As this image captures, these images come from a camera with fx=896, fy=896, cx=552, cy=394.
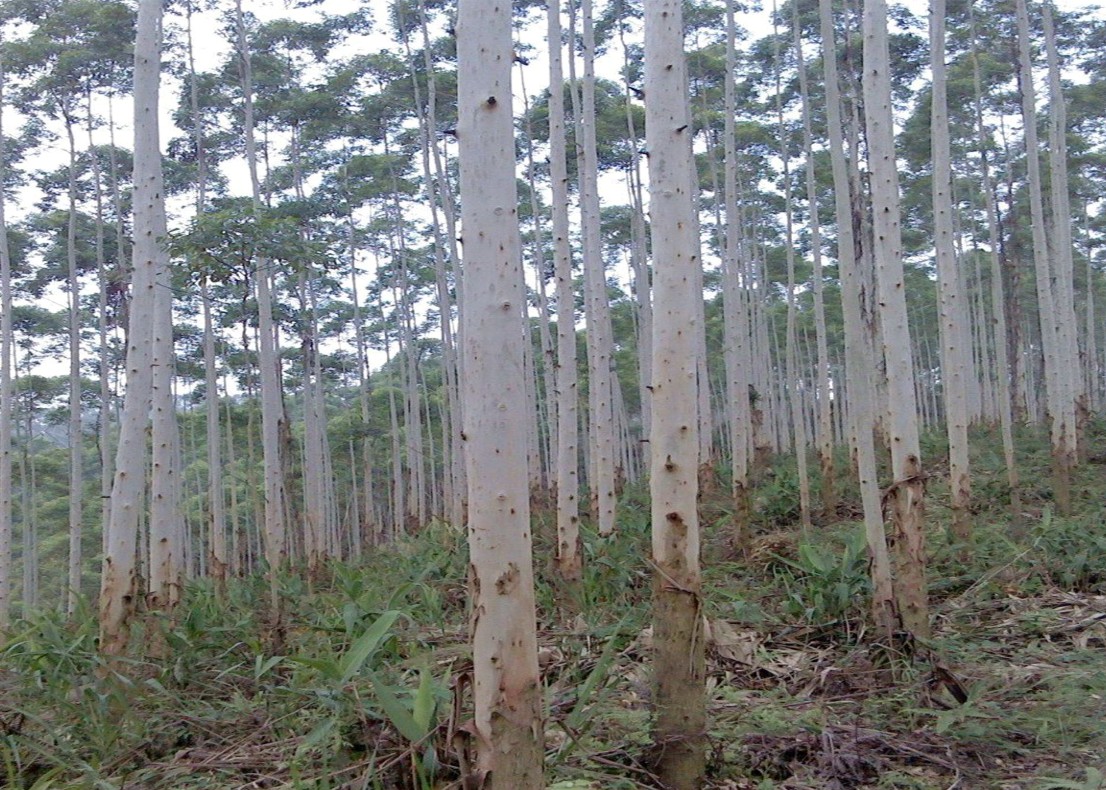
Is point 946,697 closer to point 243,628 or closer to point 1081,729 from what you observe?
point 1081,729

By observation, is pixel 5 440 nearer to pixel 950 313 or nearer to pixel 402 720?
pixel 402 720

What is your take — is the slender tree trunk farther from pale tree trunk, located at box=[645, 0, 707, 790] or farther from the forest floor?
pale tree trunk, located at box=[645, 0, 707, 790]

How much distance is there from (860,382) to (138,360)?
5120mm

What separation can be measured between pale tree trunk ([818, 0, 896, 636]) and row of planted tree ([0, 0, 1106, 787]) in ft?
0.08

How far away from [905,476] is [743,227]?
1922cm

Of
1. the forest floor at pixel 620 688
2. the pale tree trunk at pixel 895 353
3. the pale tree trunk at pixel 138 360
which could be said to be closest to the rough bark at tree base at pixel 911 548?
the pale tree trunk at pixel 895 353

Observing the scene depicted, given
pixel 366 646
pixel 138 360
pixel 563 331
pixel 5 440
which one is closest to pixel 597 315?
pixel 563 331

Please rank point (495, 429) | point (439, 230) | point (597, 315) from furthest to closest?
point (439, 230) → point (597, 315) → point (495, 429)

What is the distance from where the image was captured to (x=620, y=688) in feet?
15.6

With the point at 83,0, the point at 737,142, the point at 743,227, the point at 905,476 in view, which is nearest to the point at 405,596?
the point at 905,476

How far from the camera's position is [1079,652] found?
17.4 ft

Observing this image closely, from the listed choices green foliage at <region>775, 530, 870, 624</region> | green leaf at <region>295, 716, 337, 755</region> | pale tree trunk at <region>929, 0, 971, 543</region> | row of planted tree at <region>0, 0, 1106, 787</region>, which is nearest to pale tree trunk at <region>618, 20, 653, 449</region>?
row of planted tree at <region>0, 0, 1106, 787</region>

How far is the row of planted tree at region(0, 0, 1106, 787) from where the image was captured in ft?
12.3

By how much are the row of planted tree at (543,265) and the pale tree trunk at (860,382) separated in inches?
1.0
